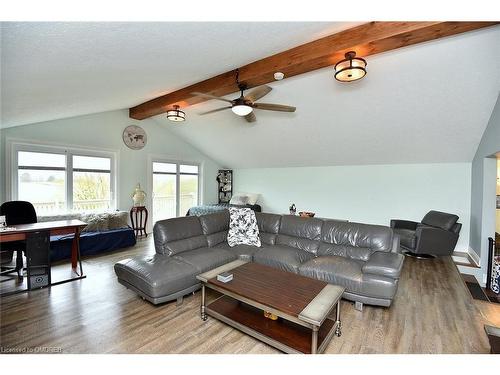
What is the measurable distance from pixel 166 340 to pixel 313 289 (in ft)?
4.38

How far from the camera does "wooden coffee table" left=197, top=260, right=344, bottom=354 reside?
167 cm

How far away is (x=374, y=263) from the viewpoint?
246 centimetres

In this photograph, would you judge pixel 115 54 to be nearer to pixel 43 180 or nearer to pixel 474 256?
pixel 43 180

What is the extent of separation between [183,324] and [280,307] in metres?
1.03

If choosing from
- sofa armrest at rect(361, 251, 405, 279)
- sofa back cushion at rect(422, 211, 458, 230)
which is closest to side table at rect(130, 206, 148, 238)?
sofa armrest at rect(361, 251, 405, 279)

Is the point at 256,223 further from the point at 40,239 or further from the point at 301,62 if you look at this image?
the point at 40,239

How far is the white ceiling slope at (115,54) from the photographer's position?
1547mm

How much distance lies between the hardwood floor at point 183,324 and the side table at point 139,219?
2748mm

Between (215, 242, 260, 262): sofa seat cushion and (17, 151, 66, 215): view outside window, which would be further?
(17, 151, 66, 215): view outside window

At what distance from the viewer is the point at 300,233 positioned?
3.46 metres

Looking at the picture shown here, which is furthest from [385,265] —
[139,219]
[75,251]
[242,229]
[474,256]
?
[139,219]

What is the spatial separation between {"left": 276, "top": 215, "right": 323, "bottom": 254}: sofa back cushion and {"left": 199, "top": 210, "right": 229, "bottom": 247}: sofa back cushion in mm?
889

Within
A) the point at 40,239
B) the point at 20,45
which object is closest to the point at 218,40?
the point at 20,45

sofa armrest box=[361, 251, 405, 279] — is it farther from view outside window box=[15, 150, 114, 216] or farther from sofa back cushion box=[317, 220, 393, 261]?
view outside window box=[15, 150, 114, 216]
